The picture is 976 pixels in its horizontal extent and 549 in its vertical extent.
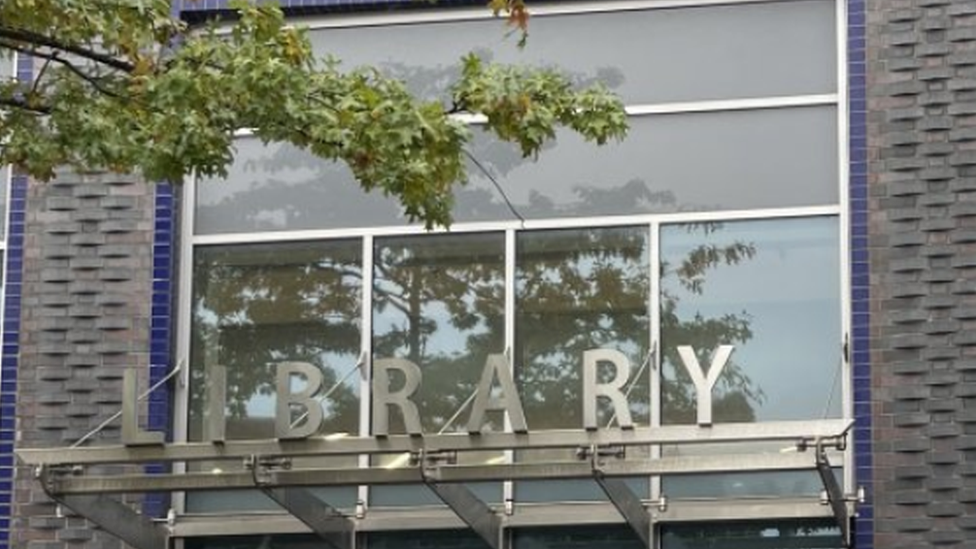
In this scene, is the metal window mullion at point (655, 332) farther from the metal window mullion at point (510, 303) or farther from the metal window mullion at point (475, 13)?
the metal window mullion at point (475, 13)

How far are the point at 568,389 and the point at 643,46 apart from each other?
245 centimetres

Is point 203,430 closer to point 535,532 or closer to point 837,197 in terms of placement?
A: point 535,532

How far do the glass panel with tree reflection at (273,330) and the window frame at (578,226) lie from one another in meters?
0.08

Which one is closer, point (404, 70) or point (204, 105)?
point (204, 105)

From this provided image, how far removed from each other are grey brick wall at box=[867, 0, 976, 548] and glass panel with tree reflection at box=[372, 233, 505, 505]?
2565mm

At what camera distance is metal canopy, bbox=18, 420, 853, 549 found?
1492 centimetres

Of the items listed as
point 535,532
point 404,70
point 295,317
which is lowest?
point 535,532

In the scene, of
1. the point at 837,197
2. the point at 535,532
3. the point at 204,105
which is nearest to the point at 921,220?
the point at 837,197

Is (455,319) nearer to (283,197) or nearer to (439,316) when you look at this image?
(439,316)

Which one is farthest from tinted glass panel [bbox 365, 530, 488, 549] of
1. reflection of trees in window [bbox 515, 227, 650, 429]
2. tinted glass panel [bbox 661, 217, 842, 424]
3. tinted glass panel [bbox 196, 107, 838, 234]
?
tinted glass panel [bbox 196, 107, 838, 234]

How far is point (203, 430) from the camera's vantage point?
17.5 meters

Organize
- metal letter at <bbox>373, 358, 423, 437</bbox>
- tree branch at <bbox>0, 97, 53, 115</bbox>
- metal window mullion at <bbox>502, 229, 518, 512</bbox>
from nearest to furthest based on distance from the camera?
tree branch at <bbox>0, 97, 53, 115</bbox> → metal letter at <bbox>373, 358, 423, 437</bbox> → metal window mullion at <bbox>502, 229, 518, 512</bbox>

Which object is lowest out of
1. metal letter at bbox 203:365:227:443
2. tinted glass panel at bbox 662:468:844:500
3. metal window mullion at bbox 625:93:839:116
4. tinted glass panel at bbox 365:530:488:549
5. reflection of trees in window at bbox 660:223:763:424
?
tinted glass panel at bbox 365:530:488:549

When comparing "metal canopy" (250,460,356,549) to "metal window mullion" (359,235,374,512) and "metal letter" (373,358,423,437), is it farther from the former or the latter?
"metal letter" (373,358,423,437)
